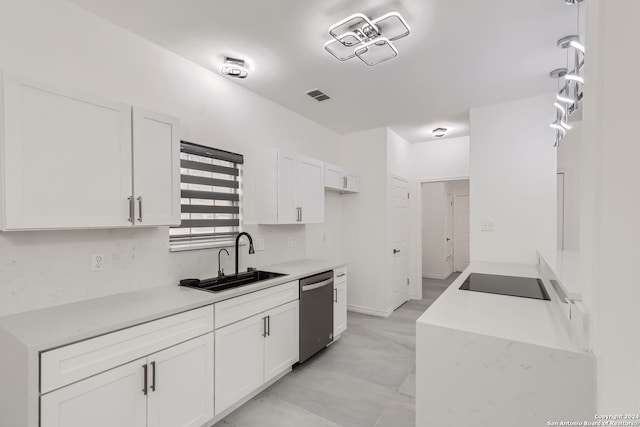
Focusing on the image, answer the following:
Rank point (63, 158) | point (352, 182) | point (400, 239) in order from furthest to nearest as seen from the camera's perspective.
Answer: point (400, 239)
point (352, 182)
point (63, 158)

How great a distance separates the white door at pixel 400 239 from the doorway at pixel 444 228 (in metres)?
1.86

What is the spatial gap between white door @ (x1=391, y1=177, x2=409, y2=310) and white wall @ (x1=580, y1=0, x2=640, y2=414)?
3.74 m

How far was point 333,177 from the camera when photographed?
13.1ft

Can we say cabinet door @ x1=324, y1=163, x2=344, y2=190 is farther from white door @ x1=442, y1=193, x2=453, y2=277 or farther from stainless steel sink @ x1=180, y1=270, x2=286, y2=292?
white door @ x1=442, y1=193, x2=453, y2=277

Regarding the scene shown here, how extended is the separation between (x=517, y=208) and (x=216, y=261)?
3.26 m

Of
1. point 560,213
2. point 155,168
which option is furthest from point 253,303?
point 560,213

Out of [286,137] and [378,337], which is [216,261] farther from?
[378,337]

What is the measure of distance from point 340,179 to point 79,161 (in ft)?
9.69

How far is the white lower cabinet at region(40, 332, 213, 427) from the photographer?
53.9 inches

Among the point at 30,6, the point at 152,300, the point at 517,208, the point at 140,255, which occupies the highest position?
the point at 30,6

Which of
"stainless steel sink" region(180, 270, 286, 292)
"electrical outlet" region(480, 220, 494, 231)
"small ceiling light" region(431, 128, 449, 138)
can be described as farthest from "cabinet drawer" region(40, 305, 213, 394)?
"small ceiling light" region(431, 128, 449, 138)

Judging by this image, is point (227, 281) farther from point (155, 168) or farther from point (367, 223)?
point (367, 223)

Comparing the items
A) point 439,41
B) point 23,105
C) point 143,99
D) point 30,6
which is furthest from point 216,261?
point 439,41

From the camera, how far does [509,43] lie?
2299 millimetres
